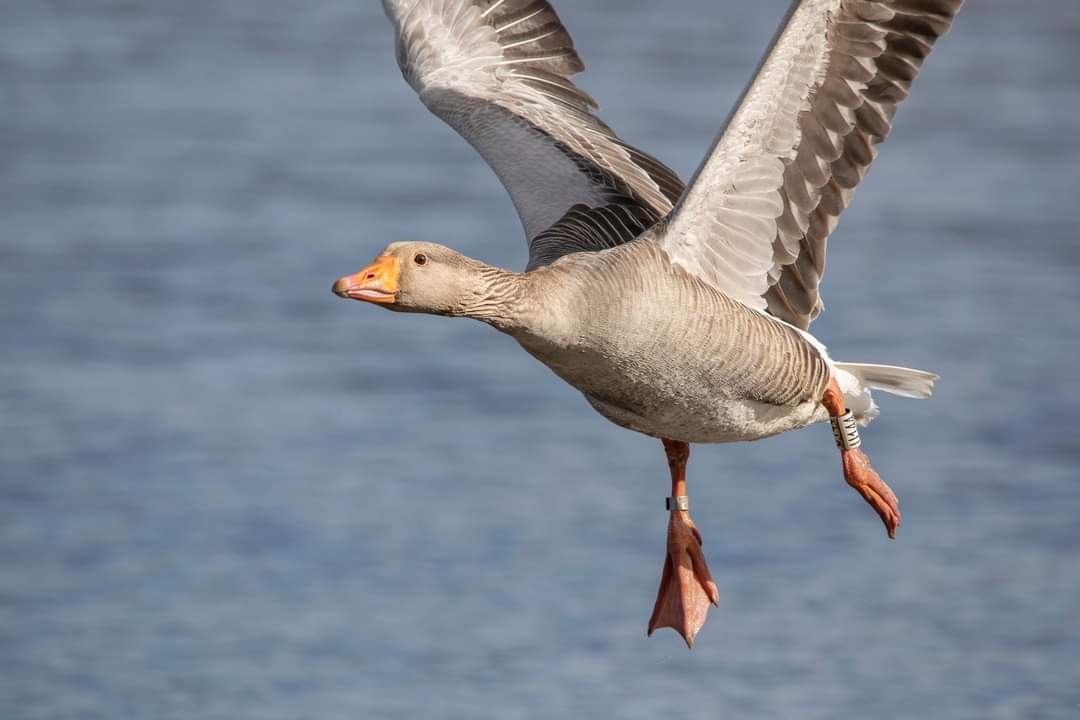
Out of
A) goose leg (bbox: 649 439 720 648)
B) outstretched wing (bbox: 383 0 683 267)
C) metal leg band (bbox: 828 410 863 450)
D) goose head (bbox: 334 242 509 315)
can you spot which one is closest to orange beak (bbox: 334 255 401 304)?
goose head (bbox: 334 242 509 315)

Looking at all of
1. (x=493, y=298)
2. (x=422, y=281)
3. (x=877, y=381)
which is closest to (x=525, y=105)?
(x=877, y=381)

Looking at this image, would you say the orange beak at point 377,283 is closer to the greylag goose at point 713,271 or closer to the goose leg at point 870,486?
the greylag goose at point 713,271

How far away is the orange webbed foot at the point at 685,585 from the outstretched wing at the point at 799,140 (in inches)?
47.4

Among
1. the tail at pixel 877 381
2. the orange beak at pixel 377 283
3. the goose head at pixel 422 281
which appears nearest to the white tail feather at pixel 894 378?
the tail at pixel 877 381

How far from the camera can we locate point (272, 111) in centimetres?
1819

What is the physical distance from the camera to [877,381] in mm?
8641

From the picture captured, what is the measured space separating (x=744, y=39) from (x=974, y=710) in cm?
1072

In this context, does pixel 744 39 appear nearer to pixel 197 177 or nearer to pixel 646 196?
pixel 197 177

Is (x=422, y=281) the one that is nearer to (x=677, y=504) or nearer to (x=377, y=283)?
(x=377, y=283)

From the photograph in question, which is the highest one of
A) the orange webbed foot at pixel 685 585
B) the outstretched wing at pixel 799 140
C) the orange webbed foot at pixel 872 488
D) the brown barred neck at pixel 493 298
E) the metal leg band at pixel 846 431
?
the outstretched wing at pixel 799 140

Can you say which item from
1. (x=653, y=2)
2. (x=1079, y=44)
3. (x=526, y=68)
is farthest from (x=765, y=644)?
(x=653, y=2)

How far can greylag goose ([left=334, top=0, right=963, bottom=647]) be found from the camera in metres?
7.32

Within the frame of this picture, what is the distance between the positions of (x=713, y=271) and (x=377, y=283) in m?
1.65

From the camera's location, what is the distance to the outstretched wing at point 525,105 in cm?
891
